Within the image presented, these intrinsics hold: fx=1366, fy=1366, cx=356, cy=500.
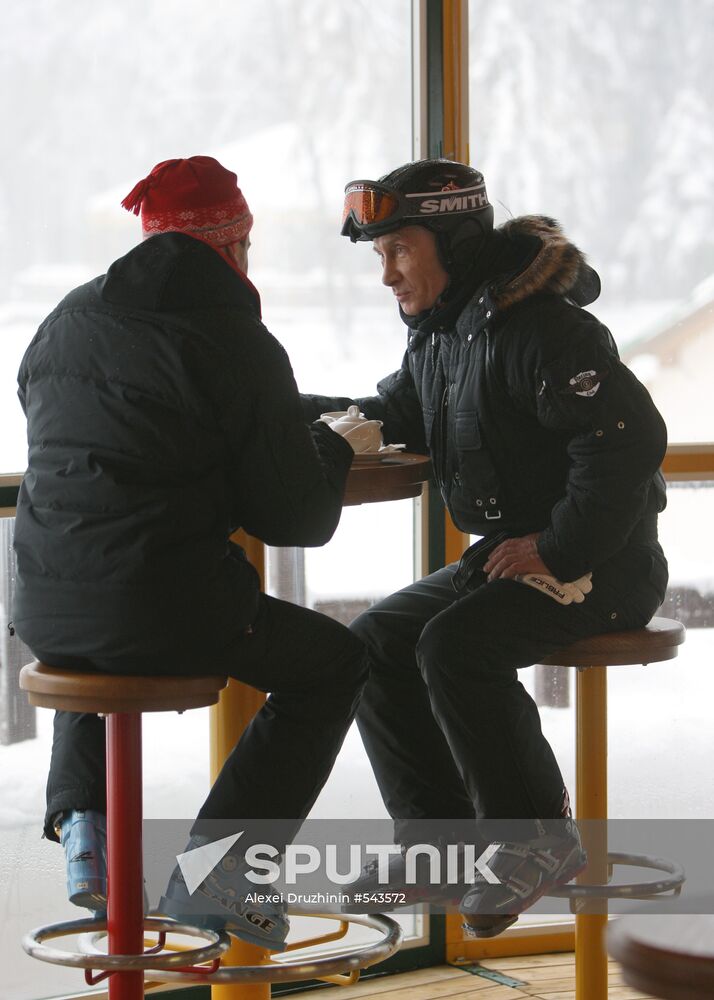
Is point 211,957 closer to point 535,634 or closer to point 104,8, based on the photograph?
point 535,634

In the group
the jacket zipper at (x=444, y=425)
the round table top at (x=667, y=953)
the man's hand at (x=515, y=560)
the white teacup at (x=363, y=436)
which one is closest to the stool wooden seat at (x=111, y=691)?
the white teacup at (x=363, y=436)

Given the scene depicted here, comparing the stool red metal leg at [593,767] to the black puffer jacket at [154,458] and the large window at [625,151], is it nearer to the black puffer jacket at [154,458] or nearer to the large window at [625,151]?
the black puffer jacket at [154,458]

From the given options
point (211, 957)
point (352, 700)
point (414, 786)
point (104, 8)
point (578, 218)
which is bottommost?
point (211, 957)

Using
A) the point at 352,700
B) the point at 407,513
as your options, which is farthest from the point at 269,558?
the point at 352,700

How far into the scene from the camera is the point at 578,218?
3273mm

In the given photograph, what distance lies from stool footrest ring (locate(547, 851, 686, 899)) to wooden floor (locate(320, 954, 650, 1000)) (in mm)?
540

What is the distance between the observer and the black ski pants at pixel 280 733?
83.6 inches

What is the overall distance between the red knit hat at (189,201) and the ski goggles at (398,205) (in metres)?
0.42

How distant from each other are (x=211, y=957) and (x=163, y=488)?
680 millimetres

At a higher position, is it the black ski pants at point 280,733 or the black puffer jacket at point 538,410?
the black puffer jacket at point 538,410

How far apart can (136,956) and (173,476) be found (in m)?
0.69

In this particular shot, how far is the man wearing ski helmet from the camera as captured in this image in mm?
2275

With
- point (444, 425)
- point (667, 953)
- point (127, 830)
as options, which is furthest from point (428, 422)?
point (667, 953)

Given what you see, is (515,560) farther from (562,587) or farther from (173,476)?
(173,476)
